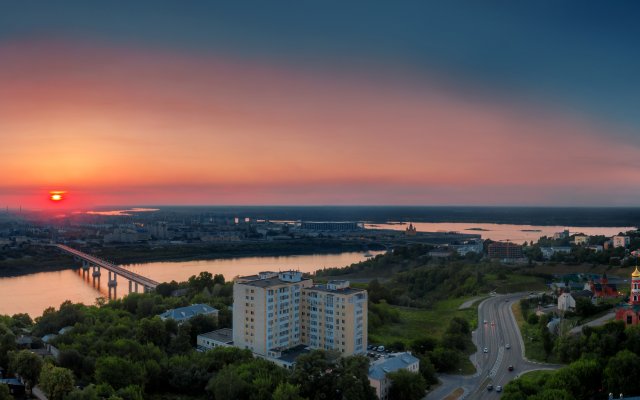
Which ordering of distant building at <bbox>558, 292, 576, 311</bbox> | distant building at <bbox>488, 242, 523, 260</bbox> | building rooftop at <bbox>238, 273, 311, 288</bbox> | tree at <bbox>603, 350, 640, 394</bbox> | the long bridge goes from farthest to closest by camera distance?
distant building at <bbox>488, 242, 523, 260</bbox> → the long bridge → distant building at <bbox>558, 292, 576, 311</bbox> → building rooftop at <bbox>238, 273, 311, 288</bbox> → tree at <bbox>603, 350, 640, 394</bbox>

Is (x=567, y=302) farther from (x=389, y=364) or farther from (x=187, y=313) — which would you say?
(x=187, y=313)

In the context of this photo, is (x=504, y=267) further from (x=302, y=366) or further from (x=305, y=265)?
(x=302, y=366)

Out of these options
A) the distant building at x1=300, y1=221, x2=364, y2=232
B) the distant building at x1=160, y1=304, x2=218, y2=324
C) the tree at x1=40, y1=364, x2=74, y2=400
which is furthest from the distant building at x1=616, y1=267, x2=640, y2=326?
the distant building at x1=300, y1=221, x2=364, y2=232

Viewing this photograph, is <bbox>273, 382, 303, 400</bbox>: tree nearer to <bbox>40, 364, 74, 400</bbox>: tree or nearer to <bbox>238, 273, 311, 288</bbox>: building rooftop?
<bbox>238, 273, 311, 288</bbox>: building rooftop

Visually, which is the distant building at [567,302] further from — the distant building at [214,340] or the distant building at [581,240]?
the distant building at [581,240]

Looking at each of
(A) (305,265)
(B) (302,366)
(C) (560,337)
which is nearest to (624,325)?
(C) (560,337)
